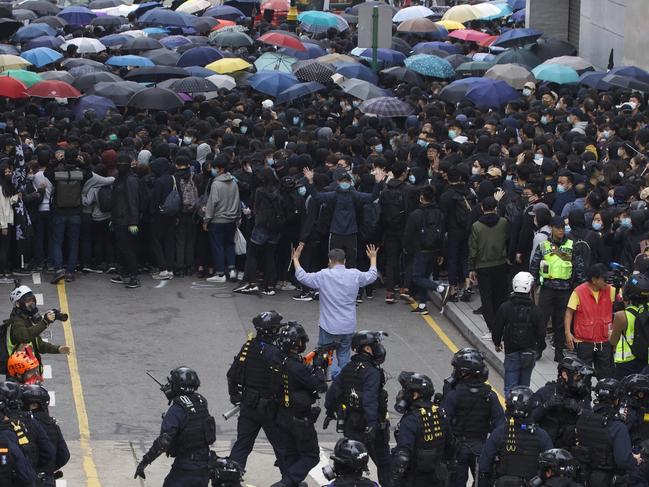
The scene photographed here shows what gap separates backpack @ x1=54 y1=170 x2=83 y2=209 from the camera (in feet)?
67.4

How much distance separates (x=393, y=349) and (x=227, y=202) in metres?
3.30

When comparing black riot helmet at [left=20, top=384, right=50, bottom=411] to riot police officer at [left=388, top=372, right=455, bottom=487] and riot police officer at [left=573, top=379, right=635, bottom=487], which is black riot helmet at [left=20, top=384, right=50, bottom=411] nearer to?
riot police officer at [left=388, top=372, right=455, bottom=487]

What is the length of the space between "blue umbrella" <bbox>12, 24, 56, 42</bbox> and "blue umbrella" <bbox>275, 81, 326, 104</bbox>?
9226 millimetres

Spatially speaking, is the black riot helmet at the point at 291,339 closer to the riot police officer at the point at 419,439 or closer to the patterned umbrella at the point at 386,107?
the riot police officer at the point at 419,439

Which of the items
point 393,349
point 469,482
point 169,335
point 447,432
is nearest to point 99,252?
point 169,335

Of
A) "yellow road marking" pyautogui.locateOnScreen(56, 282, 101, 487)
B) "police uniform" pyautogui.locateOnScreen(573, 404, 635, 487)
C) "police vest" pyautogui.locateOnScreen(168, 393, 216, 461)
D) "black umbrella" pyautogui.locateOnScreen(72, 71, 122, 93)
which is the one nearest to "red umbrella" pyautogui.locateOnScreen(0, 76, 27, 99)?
"black umbrella" pyautogui.locateOnScreen(72, 71, 122, 93)

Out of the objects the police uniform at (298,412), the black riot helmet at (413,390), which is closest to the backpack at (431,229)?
the police uniform at (298,412)

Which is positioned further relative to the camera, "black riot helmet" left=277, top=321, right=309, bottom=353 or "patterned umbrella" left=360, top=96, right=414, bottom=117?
"patterned umbrella" left=360, top=96, right=414, bottom=117

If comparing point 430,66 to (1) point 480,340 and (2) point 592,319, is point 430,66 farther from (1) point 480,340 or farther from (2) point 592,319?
(2) point 592,319

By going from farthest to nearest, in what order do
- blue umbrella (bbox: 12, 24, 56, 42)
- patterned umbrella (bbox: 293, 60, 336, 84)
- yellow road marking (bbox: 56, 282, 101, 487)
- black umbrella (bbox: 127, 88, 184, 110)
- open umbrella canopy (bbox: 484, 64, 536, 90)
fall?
blue umbrella (bbox: 12, 24, 56, 42), open umbrella canopy (bbox: 484, 64, 536, 90), patterned umbrella (bbox: 293, 60, 336, 84), black umbrella (bbox: 127, 88, 184, 110), yellow road marking (bbox: 56, 282, 101, 487)

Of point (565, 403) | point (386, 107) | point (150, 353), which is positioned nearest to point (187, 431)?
point (565, 403)

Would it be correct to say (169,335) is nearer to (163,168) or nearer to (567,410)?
(163,168)

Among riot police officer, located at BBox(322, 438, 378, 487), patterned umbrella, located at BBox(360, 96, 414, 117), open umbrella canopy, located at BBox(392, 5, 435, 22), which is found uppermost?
riot police officer, located at BBox(322, 438, 378, 487)

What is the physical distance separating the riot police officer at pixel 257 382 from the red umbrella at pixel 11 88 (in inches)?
505
